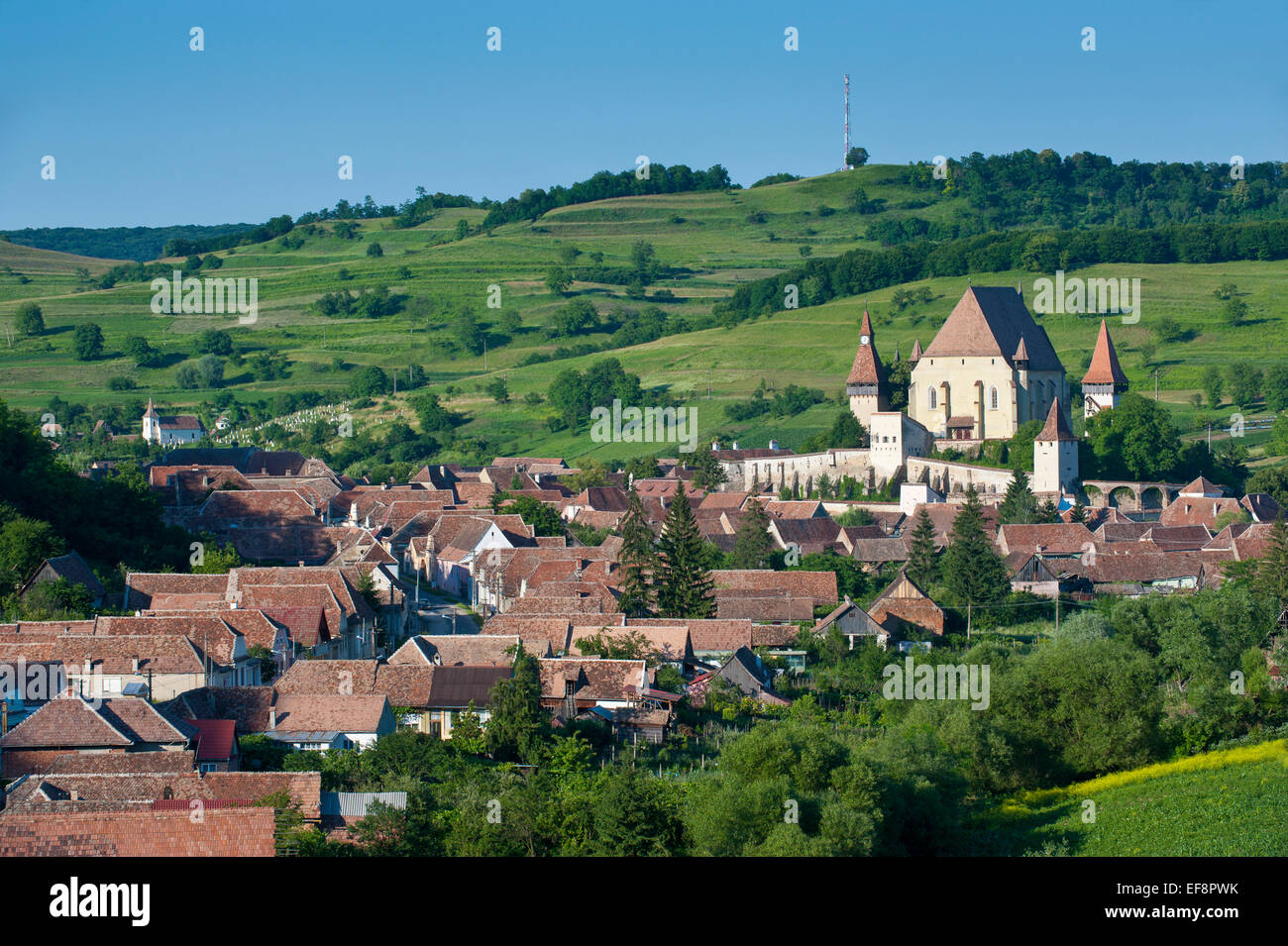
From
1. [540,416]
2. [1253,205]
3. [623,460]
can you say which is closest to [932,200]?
[1253,205]

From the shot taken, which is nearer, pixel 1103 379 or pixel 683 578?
pixel 683 578

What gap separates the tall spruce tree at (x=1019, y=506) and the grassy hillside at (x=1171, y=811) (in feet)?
111

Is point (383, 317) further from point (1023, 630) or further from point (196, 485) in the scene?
point (1023, 630)

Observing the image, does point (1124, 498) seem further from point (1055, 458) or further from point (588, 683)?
point (588, 683)

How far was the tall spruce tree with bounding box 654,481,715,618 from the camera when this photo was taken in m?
48.6

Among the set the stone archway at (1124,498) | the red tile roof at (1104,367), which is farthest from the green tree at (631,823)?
the red tile roof at (1104,367)

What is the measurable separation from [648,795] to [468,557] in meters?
32.6

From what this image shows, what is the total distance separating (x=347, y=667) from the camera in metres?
35.4

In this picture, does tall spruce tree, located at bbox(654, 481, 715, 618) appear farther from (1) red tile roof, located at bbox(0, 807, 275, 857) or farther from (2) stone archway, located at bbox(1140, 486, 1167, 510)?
(2) stone archway, located at bbox(1140, 486, 1167, 510)

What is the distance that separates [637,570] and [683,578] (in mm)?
1471

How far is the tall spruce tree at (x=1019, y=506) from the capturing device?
6956cm

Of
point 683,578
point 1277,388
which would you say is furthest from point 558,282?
point 683,578

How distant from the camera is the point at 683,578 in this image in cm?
4934

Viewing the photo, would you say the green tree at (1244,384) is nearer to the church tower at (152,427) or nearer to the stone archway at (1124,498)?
the stone archway at (1124,498)
